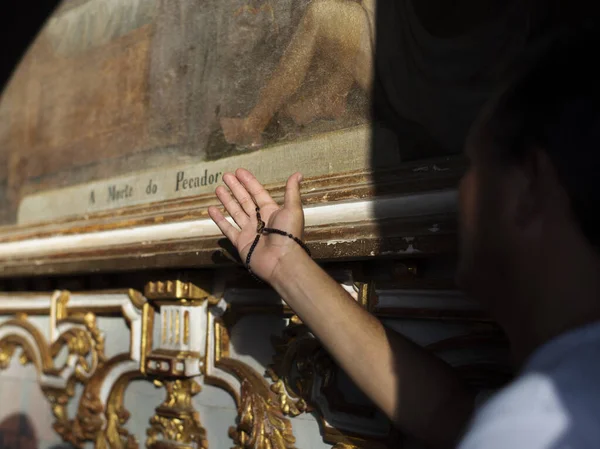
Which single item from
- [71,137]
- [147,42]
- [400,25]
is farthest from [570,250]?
[71,137]

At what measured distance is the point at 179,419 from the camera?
1663 mm

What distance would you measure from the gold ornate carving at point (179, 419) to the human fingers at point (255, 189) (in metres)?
0.65

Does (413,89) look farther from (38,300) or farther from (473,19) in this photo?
(38,300)

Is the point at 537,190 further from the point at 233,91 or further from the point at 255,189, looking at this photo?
the point at 233,91

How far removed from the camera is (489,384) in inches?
45.0

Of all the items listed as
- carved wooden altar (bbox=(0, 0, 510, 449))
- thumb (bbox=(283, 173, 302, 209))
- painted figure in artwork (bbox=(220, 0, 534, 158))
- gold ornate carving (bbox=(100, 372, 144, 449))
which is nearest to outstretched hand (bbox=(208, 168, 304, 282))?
thumb (bbox=(283, 173, 302, 209))

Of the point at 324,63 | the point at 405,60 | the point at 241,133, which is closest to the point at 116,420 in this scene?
the point at 241,133

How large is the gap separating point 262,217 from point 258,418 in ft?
1.72

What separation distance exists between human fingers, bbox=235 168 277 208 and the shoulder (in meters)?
0.66

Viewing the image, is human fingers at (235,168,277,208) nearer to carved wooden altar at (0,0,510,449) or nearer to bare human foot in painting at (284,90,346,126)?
carved wooden altar at (0,0,510,449)

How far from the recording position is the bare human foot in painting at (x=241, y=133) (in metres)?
1.59

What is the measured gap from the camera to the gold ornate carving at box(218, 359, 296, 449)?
1453 mm

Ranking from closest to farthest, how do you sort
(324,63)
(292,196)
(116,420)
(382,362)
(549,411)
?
(549,411) < (382,362) < (292,196) < (324,63) < (116,420)

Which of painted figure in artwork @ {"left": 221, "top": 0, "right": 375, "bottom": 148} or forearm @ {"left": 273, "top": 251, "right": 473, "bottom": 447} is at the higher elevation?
painted figure in artwork @ {"left": 221, "top": 0, "right": 375, "bottom": 148}
